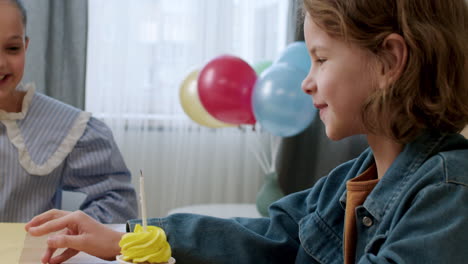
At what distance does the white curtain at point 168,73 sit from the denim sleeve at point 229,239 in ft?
7.34

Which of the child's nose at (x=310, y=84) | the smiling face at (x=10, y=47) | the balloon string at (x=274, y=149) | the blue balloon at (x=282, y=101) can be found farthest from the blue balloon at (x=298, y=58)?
the child's nose at (x=310, y=84)

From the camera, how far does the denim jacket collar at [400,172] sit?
2.47ft

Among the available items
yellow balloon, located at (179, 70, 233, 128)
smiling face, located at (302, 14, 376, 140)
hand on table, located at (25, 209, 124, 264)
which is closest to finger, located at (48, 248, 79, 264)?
hand on table, located at (25, 209, 124, 264)

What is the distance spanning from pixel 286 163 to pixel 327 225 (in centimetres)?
228

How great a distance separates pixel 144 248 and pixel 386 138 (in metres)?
0.37

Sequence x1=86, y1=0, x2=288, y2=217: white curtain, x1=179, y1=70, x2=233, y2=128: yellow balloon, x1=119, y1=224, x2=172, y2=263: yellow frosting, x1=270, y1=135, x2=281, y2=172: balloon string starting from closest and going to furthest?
x1=119, y1=224, x2=172, y2=263: yellow frosting → x1=179, y1=70, x2=233, y2=128: yellow balloon → x1=270, y1=135, x2=281, y2=172: balloon string → x1=86, y1=0, x2=288, y2=217: white curtain

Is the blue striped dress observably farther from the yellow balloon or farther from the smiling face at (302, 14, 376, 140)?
the yellow balloon

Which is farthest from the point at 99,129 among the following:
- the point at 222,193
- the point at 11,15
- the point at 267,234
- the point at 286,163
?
the point at 222,193

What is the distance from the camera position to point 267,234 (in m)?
1.00

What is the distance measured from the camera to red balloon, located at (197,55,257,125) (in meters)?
2.48

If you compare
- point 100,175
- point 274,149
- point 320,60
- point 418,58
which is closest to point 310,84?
point 320,60

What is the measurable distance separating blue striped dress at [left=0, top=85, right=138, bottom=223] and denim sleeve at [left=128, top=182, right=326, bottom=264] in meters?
0.53

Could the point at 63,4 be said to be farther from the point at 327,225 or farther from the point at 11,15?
the point at 327,225

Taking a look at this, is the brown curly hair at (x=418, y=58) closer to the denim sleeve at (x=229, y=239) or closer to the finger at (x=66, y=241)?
the denim sleeve at (x=229, y=239)
